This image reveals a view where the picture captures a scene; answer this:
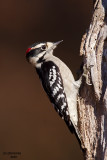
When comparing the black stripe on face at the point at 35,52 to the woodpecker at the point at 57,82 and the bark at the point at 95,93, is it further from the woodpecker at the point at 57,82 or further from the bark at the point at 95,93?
the bark at the point at 95,93

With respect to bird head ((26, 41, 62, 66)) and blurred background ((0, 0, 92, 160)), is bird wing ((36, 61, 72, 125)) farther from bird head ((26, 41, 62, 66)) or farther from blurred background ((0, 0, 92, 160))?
blurred background ((0, 0, 92, 160))

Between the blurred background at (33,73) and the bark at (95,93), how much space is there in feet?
10.6

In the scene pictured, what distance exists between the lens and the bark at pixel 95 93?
462 centimetres

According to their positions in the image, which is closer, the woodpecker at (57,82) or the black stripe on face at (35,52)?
the woodpecker at (57,82)

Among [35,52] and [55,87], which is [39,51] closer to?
[35,52]

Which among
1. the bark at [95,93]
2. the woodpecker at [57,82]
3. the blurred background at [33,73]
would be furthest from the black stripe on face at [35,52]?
the blurred background at [33,73]

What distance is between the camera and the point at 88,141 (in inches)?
187

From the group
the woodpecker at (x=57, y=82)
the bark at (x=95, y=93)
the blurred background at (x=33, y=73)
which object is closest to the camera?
the bark at (x=95, y=93)

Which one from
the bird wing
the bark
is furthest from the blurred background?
the bark

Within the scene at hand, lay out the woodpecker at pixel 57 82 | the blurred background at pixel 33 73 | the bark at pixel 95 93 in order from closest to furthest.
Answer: the bark at pixel 95 93 < the woodpecker at pixel 57 82 < the blurred background at pixel 33 73

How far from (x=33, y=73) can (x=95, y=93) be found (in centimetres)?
363

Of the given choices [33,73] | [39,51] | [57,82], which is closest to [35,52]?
[39,51]

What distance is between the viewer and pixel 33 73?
8227 mm

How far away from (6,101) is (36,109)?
0.56 m
